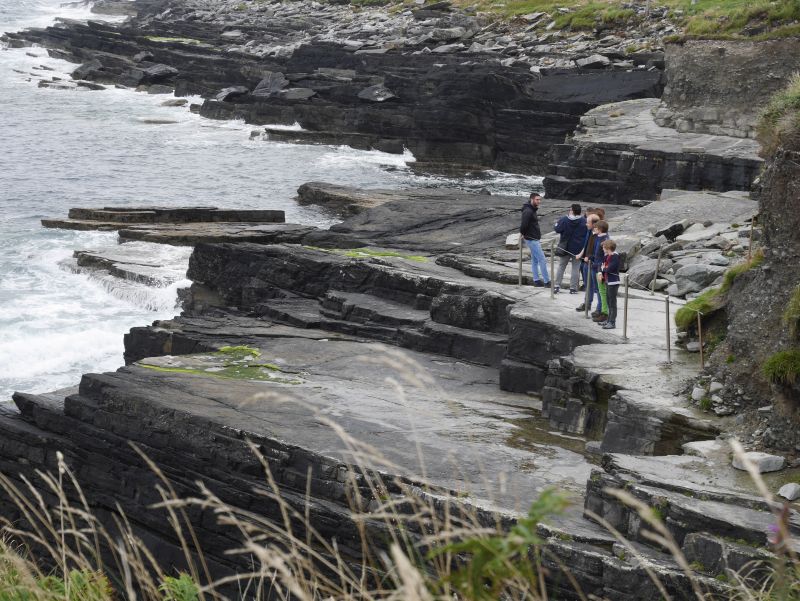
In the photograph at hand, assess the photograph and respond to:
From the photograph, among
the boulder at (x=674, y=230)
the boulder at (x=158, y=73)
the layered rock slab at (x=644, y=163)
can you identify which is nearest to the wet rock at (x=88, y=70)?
the boulder at (x=158, y=73)

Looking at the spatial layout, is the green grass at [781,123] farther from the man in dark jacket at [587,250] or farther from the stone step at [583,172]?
the stone step at [583,172]

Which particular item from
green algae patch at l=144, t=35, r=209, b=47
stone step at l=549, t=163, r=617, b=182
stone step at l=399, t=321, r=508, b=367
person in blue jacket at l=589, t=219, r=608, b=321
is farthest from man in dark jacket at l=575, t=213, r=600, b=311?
green algae patch at l=144, t=35, r=209, b=47

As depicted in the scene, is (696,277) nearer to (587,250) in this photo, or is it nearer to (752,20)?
(587,250)

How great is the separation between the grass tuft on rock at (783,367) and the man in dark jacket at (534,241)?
6847 mm

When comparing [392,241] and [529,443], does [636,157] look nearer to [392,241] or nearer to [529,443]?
[392,241]

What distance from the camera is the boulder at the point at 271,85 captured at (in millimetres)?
48375

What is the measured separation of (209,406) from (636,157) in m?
18.0

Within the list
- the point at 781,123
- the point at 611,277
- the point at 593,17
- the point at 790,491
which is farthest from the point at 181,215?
the point at 593,17

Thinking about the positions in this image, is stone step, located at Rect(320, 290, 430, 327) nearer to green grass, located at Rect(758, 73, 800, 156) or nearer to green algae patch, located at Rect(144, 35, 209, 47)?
green grass, located at Rect(758, 73, 800, 156)

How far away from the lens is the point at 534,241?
53.3 feet

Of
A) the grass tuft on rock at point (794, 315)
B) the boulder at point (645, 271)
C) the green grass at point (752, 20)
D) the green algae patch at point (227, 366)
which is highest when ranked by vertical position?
the green grass at point (752, 20)

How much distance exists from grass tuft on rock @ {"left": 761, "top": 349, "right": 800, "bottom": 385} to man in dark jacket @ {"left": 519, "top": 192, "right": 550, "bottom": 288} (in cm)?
685

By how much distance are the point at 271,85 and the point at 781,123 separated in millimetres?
41038

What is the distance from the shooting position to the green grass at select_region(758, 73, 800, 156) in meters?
10.0
